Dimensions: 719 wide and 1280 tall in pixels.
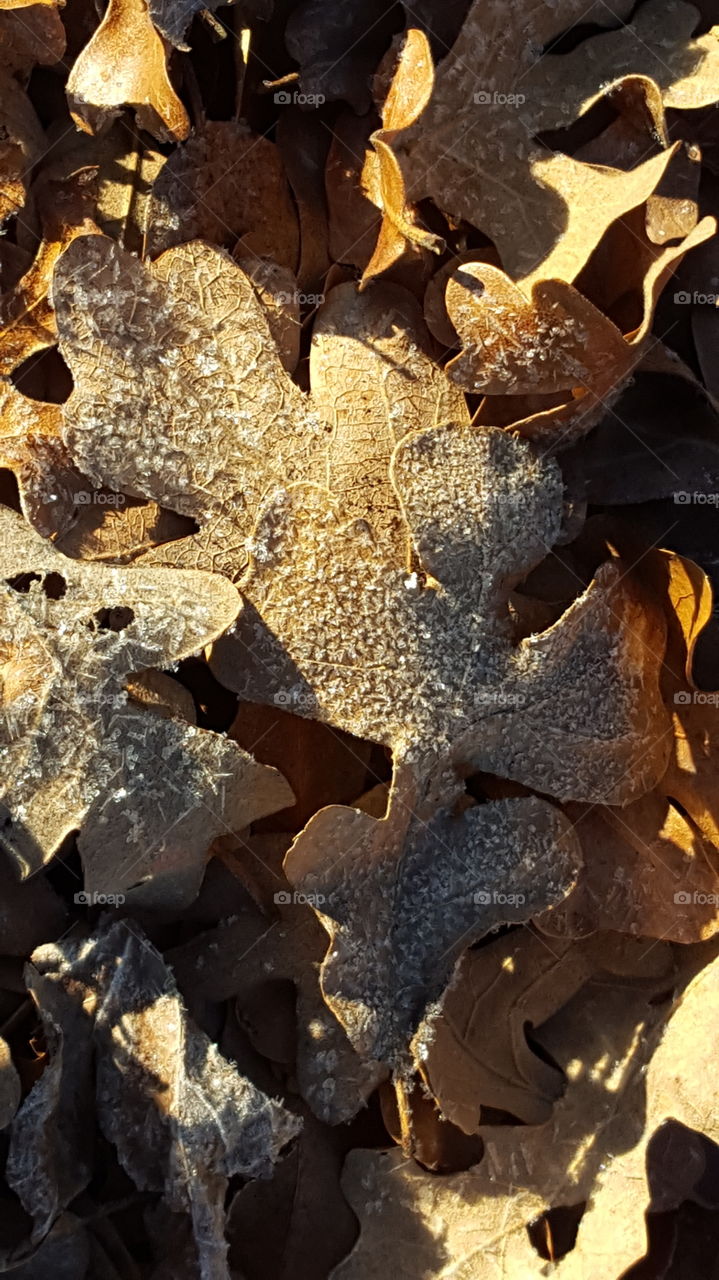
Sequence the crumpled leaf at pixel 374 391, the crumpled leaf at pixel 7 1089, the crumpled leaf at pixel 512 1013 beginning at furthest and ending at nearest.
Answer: the crumpled leaf at pixel 512 1013 < the crumpled leaf at pixel 374 391 < the crumpled leaf at pixel 7 1089

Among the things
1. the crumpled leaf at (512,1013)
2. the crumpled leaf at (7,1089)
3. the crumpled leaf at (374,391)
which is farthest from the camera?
the crumpled leaf at (512,1013)

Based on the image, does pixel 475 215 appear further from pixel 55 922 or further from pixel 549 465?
pixel 55 922

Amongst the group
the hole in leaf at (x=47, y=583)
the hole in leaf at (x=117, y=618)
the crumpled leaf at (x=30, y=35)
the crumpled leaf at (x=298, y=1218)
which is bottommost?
the crumpled leaf at (x=298, y=1218)

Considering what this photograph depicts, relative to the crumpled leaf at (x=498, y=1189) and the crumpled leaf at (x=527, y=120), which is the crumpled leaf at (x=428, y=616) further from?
the crumpled leaf at (x=498, y=1189)

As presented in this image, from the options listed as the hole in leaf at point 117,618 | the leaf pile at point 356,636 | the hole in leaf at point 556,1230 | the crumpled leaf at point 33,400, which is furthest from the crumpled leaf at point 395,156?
the hole in leaf at point 556,1230

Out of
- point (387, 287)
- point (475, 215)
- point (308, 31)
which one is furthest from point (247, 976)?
point (308, 31)

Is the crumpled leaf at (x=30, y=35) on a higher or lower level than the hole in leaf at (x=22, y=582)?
higher

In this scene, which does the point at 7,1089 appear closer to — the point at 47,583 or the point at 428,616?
the point at 47,583
